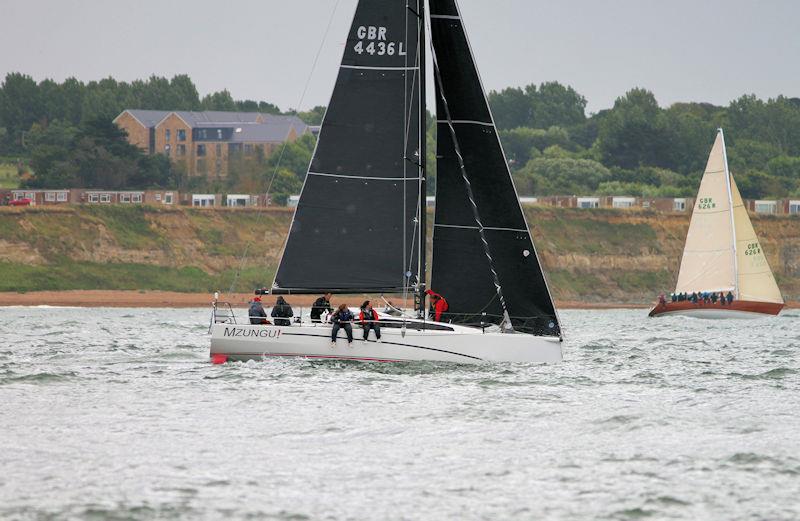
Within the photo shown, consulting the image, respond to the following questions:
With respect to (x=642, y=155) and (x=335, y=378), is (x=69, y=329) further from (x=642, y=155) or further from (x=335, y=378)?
(x=642, y=155)

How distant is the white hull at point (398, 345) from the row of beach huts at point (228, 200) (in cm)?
8841

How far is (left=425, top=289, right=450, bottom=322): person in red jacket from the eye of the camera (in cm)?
3494

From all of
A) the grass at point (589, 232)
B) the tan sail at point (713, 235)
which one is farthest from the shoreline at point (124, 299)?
the grass at point (589, 232)

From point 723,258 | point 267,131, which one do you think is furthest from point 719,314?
point 267,131

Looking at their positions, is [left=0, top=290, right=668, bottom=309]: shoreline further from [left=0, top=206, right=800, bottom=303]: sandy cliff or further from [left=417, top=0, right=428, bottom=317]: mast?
[left=417, top=0, right=428, bottom=317]: mast

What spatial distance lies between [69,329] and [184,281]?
54.0 m

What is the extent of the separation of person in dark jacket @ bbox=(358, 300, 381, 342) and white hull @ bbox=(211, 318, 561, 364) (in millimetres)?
120

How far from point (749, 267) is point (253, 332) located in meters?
54.2

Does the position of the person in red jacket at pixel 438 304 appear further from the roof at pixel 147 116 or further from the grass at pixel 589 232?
the roof at pixel 147 116

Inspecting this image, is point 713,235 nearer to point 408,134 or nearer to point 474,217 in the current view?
point 474,217

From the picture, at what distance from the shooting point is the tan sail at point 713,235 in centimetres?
8131

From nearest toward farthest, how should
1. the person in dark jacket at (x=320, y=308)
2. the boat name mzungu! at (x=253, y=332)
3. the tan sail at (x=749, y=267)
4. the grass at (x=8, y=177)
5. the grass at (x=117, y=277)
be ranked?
1. the boat name mzungu! at (x=253, y=332)
2. the person in dark jacket at (x=320, y=308)
3. the tan sail at (x=749, y=267)
4. the grass at (x=117, y=277)
5. the grass at (x=8, y=177)

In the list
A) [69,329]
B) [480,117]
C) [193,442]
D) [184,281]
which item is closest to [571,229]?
[184,281]

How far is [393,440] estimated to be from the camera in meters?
25.4
